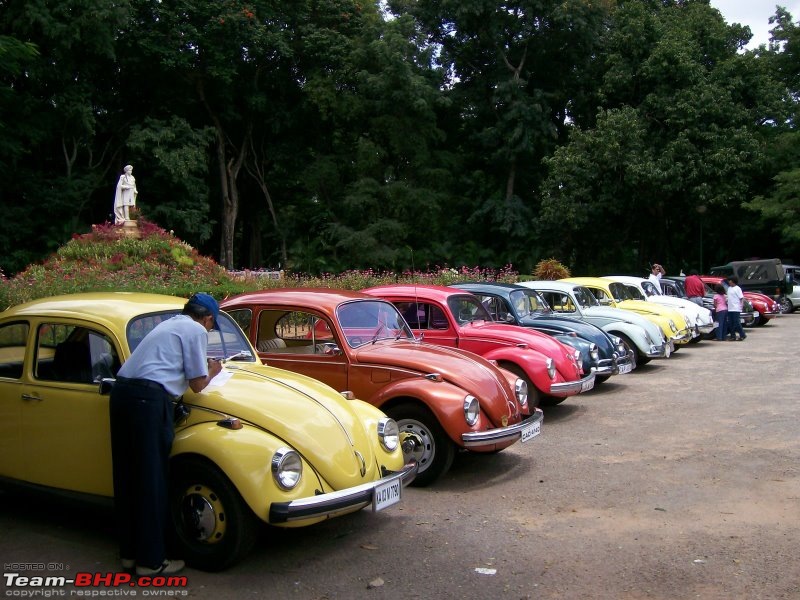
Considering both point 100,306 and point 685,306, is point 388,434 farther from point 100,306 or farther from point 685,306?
point 685,306

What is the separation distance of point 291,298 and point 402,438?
6.33ft

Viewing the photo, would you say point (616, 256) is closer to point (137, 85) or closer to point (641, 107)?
point (641, 107)

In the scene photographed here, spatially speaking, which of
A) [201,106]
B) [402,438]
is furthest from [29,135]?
[402,438]

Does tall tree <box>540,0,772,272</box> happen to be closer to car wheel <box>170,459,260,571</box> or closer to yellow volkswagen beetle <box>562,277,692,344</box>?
yellow volkswagen beetle <box>562,277,692,344</box>

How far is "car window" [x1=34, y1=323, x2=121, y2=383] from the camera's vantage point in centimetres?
526

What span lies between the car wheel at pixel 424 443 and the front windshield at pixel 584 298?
24.8 ft

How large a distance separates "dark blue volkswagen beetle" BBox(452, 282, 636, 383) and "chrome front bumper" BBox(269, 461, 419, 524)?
6.15 meters

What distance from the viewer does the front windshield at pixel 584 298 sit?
13789 millimetres

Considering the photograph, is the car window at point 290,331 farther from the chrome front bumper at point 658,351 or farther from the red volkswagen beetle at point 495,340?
the chrome front bumper at point 658,351

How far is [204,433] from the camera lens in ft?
15.6

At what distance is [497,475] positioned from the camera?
7004mm

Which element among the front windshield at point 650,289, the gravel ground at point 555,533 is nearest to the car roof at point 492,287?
the gravel ground at point 555,533

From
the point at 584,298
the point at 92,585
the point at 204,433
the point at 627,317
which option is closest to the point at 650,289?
the point at 584,298

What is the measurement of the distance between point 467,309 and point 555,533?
462cm
